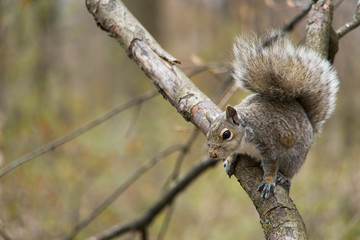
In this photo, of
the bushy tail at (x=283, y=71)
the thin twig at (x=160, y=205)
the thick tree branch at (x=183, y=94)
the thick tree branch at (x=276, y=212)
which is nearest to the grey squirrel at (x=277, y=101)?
the bushy tail at (x=283, y=71)

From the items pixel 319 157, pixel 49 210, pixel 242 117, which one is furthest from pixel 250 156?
pixel 319 157

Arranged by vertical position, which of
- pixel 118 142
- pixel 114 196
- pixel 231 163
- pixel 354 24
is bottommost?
pixel 231 163

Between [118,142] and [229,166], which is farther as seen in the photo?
[118,142]

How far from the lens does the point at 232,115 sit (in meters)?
1.60

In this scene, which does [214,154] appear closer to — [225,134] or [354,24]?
[225,134]

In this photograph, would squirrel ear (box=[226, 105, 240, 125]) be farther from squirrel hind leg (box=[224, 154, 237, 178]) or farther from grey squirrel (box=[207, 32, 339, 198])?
squirrel hind leg (box=[224, 154, 237, 178])

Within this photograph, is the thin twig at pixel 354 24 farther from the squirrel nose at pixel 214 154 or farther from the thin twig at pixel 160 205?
the thin twig at pixel 160 205

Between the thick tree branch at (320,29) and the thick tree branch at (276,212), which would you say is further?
the thick tree branch at (320,29)

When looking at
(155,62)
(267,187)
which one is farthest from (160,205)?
(267,187)

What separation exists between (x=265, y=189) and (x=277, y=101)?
0.61m

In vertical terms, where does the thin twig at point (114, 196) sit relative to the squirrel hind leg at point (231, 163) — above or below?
above

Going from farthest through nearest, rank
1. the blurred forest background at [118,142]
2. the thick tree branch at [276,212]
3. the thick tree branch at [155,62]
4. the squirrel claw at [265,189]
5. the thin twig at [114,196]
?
the blurred forest background at [118,142]
the thin twig at [114,196]
the thick tree branch at [155,62]
the squirrel claw at [265,189]
the thick tree branch at [276,212]

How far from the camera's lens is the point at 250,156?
1.58 meters

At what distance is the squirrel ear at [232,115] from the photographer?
1.56 metres
